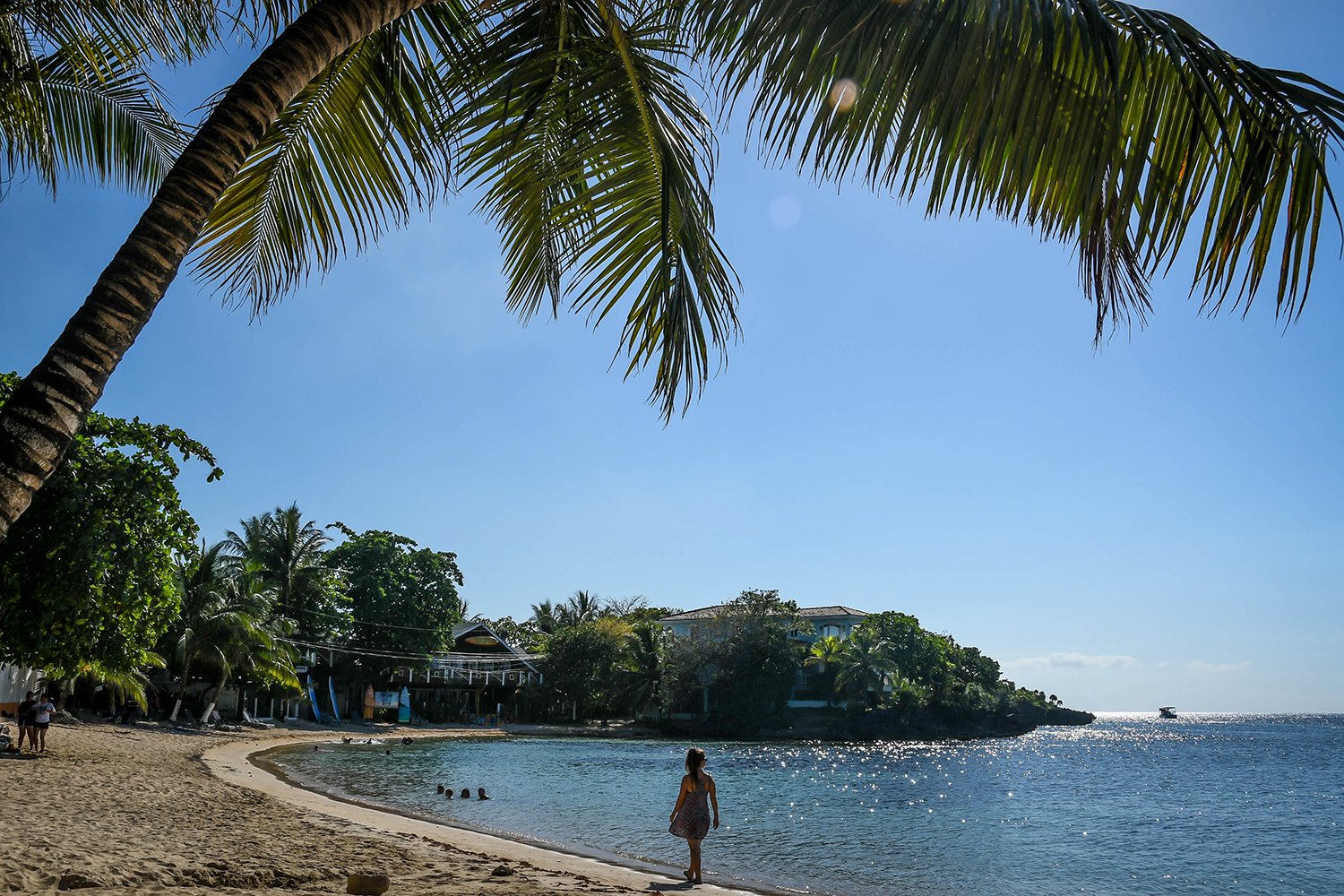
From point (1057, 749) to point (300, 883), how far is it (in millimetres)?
A: 60069

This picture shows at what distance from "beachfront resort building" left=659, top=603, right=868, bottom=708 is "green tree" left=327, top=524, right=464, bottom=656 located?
1603cm

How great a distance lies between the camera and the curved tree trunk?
2635mm

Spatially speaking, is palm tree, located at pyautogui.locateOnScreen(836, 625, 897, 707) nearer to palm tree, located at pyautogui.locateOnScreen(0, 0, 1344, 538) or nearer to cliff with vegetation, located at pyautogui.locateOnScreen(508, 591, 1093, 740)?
cliff with vegetation, located at pyautogui.locateOnScreen(508, 591, 1093, 740)

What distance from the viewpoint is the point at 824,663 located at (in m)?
61.6

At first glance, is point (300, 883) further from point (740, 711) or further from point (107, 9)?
point (740, 711)

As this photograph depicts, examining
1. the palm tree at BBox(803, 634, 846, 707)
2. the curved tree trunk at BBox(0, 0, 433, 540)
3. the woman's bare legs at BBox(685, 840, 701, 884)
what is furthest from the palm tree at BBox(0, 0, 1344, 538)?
the palm tree at BBox(803, 634, 846, 707)

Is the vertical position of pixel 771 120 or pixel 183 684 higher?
pixel 771 120

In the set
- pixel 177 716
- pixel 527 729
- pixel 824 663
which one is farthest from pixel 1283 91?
pixel 824 663

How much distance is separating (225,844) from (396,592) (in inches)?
1560

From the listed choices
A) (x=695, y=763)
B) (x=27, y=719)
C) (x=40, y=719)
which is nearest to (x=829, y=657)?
(x=40, y=719)

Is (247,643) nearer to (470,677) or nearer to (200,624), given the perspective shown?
(200,624)

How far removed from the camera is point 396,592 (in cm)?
4784

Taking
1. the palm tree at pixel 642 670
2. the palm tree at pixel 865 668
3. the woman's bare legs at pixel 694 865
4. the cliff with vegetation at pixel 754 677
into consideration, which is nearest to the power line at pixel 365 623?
the cliff with vegetation at pixel 754 677

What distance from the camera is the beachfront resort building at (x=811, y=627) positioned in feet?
187
